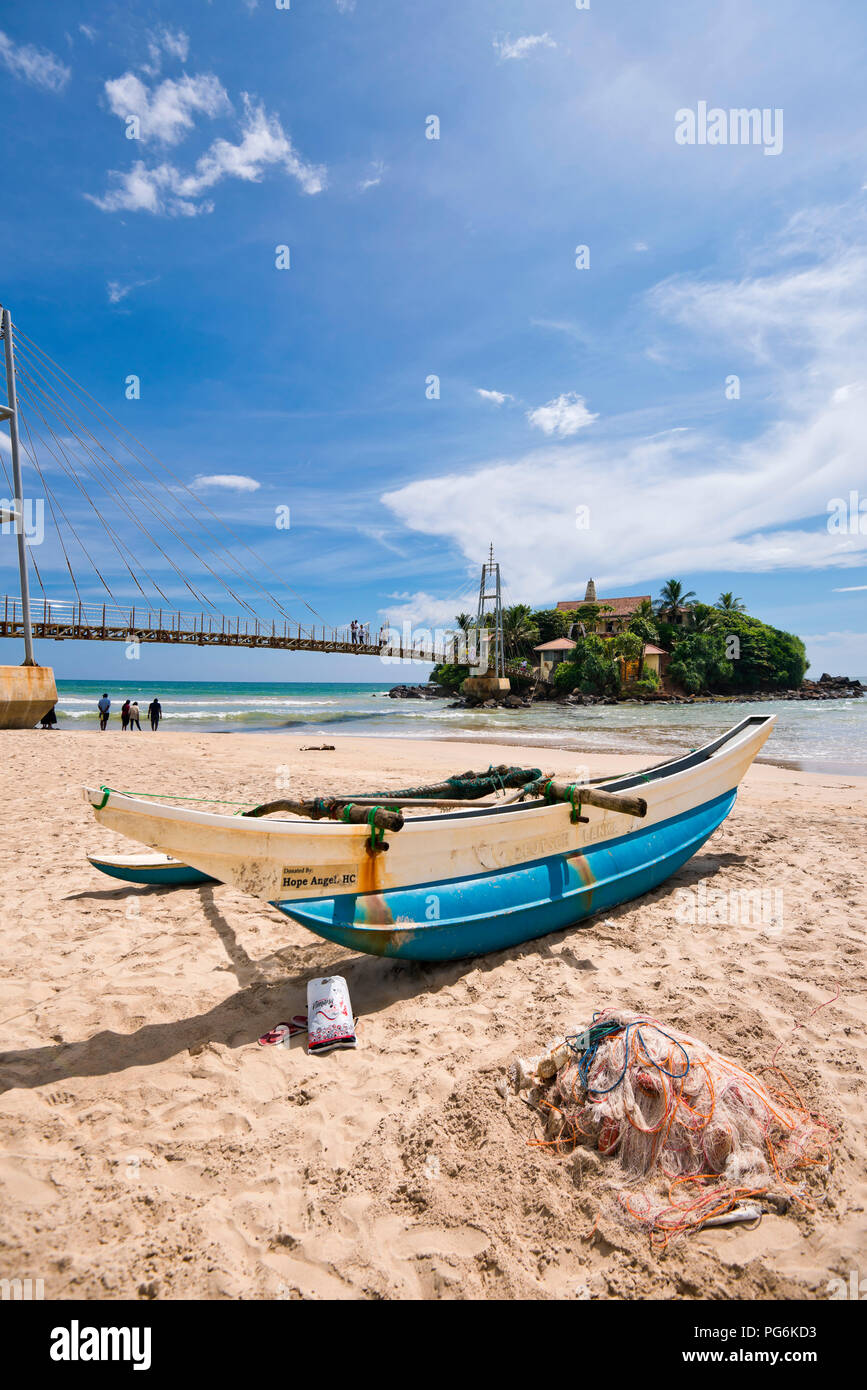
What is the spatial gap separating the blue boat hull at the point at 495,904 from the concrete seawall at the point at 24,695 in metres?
19.7

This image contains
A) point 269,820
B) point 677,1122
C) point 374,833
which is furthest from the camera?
point 374,833

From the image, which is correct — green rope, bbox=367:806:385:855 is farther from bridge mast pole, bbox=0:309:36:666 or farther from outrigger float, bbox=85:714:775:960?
bridge mast pole, bbox=0:309:36:666

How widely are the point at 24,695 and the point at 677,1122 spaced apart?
21818 millimetres

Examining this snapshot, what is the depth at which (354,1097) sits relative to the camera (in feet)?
9.52

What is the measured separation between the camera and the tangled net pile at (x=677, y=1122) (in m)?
2.30

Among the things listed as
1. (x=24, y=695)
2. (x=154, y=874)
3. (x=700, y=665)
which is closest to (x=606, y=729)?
(x=24, y=695)

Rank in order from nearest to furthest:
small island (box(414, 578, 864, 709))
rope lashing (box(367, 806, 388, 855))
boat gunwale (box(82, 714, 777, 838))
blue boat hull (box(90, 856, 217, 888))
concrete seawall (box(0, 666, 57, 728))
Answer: boat gunwale (box(82, 714, 777, 838)) < rope lashing (box(367, 806, 388, 855)) < blue boat hull (box(90, 856, 217, 888)) < concrete seawall (box(0, 666, 57, 728)) < small island (box(414, 578, 864, 709))

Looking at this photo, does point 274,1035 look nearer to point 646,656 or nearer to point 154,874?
point 154,874

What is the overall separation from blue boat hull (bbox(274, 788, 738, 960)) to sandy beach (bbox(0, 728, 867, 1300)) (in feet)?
0.75

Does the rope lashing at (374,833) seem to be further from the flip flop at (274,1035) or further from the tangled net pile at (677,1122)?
the tangled net pile at (677,1122)

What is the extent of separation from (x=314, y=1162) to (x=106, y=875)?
4.15m

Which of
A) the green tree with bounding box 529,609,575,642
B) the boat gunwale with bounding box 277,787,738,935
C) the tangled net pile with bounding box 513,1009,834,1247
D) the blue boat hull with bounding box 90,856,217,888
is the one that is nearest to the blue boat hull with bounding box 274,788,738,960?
the boat gunwale with bounding box 277,787,738,935

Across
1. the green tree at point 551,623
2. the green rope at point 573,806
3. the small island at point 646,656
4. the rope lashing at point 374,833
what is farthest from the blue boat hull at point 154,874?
the green tree at point 551,623

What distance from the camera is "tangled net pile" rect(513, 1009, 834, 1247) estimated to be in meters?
2.30
